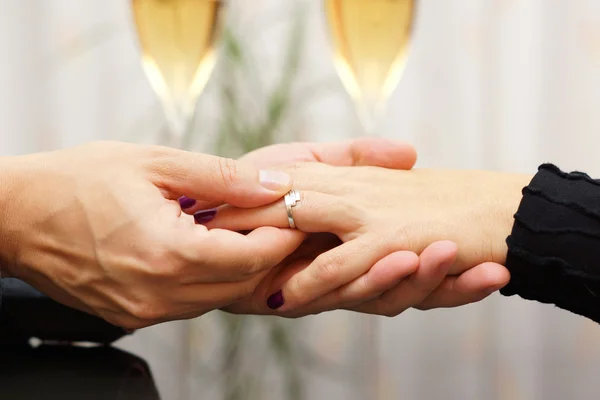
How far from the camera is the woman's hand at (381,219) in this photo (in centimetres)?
71

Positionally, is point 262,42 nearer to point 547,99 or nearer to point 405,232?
point 547,99

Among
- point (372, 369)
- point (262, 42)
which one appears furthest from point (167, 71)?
point (262, 42)

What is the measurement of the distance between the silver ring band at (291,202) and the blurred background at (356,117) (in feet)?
2.42

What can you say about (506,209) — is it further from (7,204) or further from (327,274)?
(7,204)

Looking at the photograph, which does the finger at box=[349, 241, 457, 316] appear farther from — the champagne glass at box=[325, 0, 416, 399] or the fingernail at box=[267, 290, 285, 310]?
the champagne glass at box=[325, 0, 416, 399]

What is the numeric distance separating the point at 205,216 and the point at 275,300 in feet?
0.39

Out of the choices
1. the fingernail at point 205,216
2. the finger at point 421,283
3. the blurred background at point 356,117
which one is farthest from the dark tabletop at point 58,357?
the blurred background at point 356,117

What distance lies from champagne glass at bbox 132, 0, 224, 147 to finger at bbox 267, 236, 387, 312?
0.27 meters

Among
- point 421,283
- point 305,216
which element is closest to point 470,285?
point 421,283

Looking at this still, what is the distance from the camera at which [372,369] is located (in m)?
0.69

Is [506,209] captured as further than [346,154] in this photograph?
No

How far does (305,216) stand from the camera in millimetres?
738

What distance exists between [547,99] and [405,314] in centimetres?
58

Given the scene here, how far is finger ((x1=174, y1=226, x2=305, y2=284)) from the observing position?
618 millimetres
